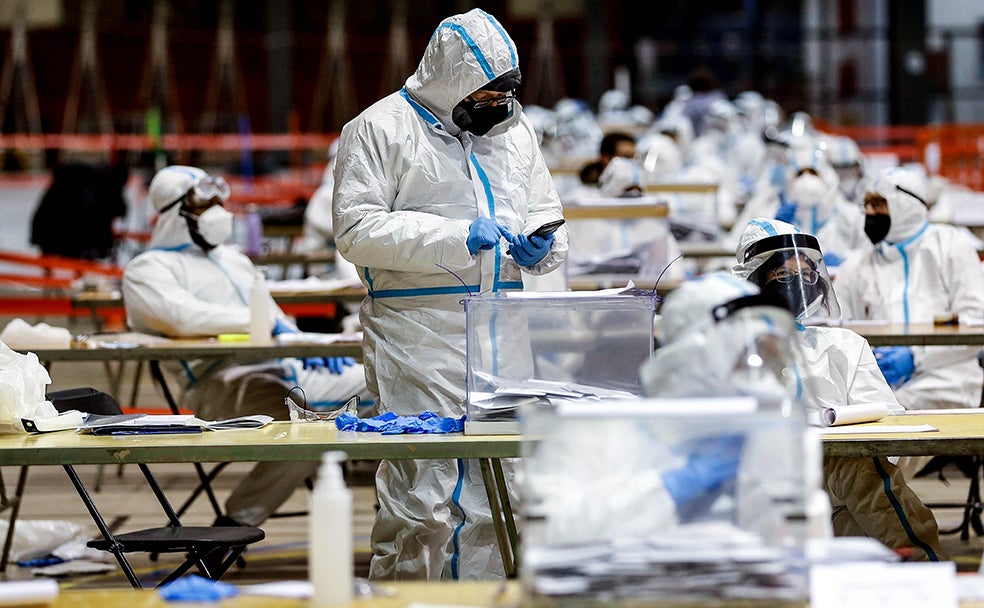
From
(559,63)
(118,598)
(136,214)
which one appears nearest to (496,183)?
(118,598)

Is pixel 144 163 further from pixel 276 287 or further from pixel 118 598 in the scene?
pixel 118 598

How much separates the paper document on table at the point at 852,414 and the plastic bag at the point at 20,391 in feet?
6.20

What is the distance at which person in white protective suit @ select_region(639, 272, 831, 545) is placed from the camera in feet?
6.90

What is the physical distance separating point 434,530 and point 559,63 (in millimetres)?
16289

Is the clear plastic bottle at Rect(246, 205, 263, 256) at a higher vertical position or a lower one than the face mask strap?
lower

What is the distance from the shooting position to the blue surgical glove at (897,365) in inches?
212

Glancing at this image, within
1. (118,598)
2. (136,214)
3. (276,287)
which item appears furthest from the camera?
(136,214)

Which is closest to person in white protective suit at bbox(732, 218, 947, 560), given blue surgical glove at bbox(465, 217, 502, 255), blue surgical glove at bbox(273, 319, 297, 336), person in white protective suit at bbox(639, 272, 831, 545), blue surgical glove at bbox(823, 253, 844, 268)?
blue surgical glove at bbox(465, 217, 502, 255)

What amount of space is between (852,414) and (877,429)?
3.4 inches

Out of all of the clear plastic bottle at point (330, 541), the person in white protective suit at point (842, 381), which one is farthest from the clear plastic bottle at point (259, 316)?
the clear plastic bottle at point (330, 541)

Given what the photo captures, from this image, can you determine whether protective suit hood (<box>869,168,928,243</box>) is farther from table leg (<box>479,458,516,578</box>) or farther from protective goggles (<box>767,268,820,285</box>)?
table leg (<box>479,458,516,578</box>)

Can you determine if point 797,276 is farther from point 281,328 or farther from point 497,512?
point 281,328

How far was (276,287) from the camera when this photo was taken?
242 inches

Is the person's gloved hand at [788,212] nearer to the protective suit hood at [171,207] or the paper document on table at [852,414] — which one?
the protective suit hood at [171,207]
